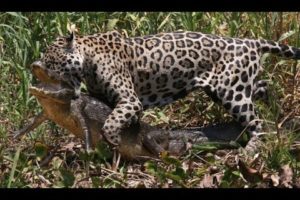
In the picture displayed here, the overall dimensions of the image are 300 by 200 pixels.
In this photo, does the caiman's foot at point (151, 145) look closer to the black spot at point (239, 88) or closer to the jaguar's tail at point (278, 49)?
the black spot at point (239, 88)

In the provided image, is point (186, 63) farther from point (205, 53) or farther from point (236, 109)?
point (236, 109)

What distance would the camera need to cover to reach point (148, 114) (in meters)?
7.37

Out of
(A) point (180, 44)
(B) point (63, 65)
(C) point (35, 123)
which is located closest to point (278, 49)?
(A) point (180, 44)

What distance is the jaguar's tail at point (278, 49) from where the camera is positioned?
7.05m

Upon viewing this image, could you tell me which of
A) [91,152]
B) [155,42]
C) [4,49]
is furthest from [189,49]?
[4,49]

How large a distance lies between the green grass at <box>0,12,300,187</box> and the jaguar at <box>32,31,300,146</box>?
0.24m

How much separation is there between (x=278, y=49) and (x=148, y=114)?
1329mm

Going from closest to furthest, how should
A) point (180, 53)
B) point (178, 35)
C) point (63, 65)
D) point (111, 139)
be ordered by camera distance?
point (111, 139) < point (63, 65) < point (180, 53) < point (178, 35)

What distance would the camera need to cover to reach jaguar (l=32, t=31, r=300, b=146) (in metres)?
6.55

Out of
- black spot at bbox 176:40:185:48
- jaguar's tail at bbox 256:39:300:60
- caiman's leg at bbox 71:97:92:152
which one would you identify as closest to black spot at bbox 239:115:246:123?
jaguar's tail at bbox 256:39:300:60

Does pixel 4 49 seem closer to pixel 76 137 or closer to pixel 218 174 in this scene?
pixel 76 137

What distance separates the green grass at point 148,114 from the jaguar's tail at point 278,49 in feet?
0.30

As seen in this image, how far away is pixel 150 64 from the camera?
22.4ft

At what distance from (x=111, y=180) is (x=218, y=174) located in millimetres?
785
